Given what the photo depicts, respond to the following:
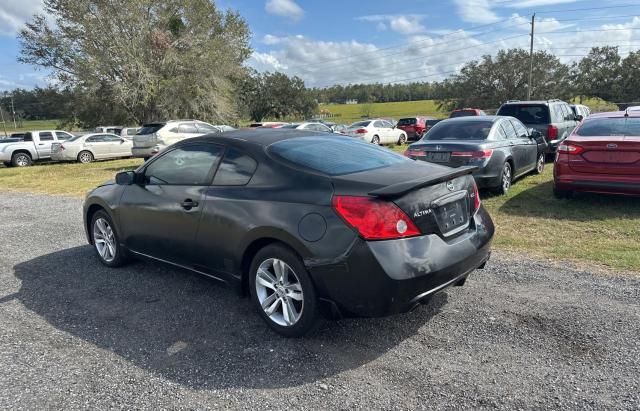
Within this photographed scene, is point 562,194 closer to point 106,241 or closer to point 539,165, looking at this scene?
point 539,165

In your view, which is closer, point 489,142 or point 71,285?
point 71,285

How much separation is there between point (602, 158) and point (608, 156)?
8 cm

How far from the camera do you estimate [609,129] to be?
7332 millimetres

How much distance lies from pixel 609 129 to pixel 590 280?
410 cm

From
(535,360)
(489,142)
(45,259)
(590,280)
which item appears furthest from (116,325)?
(489,142)

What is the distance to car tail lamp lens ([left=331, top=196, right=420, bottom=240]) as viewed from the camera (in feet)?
9.78

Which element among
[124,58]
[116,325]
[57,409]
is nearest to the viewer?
[57,409]

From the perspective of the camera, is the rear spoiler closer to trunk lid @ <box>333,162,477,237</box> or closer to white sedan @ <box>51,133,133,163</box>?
trunk lid @ <box>333,162,477,237</box>

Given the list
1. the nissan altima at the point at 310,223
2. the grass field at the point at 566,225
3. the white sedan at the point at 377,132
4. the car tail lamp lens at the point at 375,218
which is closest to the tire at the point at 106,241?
the nissan altima at the point at 310,223

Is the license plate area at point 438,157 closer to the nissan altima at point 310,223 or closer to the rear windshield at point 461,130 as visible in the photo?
the rear windshield at point 461,130

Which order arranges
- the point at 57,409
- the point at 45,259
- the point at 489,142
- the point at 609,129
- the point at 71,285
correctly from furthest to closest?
the point at 489,142
the point at 609,129
the point at 45,259
the point at 71,285
the point at 57,409

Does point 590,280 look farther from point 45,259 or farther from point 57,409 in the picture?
point 45,259

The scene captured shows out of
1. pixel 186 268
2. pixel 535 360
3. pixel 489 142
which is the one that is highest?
pixel 489 142

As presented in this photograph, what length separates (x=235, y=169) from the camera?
3814mm
